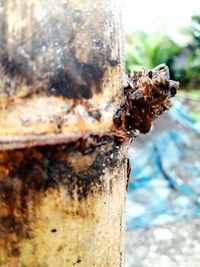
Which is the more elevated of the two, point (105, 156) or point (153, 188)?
point (153, 188)

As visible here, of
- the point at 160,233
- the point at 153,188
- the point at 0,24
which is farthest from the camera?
the point at 153,188

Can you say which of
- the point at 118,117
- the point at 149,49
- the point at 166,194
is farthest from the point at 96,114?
the point at 149,49

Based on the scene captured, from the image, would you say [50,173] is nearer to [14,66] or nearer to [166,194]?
[14,66]

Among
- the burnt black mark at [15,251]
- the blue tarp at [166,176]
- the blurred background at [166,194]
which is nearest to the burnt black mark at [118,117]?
the burnt black mark at [15,251]

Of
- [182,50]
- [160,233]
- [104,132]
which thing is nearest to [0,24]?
[104,132]

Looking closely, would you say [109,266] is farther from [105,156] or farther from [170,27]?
[170,27]

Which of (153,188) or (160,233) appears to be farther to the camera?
(153,188)

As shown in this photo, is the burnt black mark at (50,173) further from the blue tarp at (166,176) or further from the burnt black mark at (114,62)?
the blue tarp at (166,176)

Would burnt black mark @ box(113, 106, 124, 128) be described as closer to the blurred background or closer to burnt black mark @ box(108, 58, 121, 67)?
burnt black mark @ box(108, 58, 121, 67)
